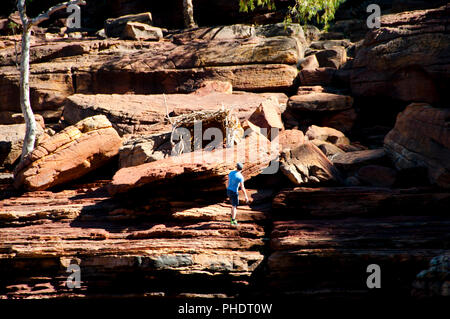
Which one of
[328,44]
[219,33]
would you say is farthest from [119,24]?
[328,44]

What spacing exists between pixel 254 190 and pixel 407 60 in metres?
6.29

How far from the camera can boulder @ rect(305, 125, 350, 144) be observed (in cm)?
1199

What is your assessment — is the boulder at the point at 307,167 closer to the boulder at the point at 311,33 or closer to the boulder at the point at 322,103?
the boulder at the point at 322,103

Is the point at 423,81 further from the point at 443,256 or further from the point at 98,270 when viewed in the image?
the point at 98,270

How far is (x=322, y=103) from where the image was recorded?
13.1 meters

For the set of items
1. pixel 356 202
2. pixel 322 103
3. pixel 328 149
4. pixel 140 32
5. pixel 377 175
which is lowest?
pixel 356 202

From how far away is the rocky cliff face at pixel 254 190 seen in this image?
26.1 ft

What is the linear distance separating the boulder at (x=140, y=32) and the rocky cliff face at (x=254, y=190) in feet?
12.5

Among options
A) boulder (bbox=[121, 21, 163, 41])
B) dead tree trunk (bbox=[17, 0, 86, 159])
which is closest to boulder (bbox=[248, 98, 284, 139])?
dead tree trunk (bbox=[17, 0, 86, 159])

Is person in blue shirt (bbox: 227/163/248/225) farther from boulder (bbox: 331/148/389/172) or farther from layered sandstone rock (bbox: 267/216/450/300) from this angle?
boulder (bbox: 331/148/389/172)

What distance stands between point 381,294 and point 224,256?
2858mm

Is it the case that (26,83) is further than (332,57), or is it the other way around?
(332,57)

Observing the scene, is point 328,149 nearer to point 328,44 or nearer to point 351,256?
point 351,256

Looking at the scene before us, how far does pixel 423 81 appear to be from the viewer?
483 inches
